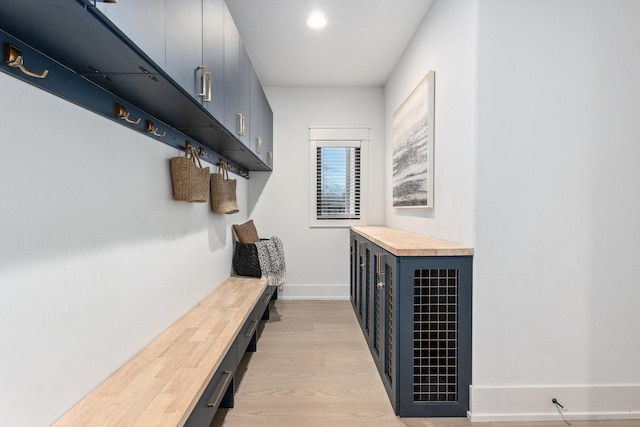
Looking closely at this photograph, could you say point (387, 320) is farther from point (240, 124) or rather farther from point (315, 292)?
point (315, 292)

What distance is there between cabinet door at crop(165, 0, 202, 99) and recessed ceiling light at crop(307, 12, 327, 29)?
4.28ft

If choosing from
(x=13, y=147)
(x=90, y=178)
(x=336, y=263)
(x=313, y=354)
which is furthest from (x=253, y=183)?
(x=13, y=147)

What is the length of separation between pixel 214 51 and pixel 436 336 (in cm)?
189

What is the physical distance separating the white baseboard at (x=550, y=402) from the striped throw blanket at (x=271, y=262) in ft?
6.30

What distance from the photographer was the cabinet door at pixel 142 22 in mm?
877

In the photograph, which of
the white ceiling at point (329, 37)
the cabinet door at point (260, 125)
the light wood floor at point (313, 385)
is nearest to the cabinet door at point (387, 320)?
the light wood floor at point (313, 385)

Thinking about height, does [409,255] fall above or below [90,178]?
below

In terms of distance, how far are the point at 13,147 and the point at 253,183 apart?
3279mm

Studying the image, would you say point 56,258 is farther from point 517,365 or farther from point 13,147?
point 517,365

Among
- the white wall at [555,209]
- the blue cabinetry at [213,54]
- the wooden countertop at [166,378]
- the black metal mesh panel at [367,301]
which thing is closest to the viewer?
the wooden countertop at [166,378]

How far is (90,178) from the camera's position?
1.21 m

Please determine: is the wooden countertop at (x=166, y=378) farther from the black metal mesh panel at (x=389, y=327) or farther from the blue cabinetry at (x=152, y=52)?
the blue cabinetry at (x=152, y=52)

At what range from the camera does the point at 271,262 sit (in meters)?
3.30

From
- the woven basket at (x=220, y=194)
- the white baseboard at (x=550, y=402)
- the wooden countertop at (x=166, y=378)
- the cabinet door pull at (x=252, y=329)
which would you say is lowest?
the white baseboard at (x=550, y=402)
